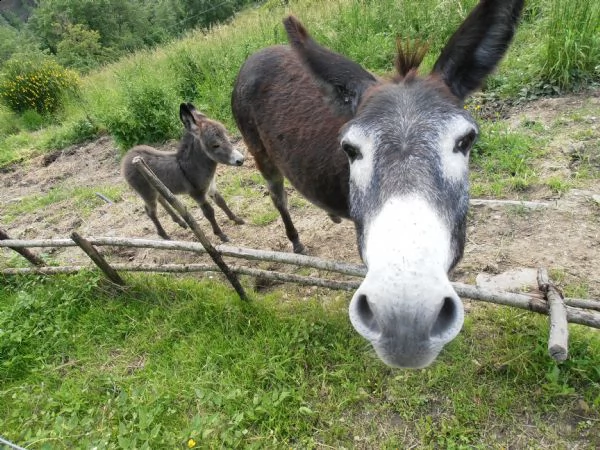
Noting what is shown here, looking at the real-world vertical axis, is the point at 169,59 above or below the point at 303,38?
below

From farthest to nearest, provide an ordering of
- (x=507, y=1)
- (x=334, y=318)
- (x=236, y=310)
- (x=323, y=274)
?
(x=323, y=274) < (x=236, y=310) < (x=334, y=318) < (x=507, y=1)

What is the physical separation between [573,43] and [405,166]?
4981 millimetres

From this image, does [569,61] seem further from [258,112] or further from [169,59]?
[169,59]

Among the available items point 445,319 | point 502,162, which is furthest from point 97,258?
point 502,162

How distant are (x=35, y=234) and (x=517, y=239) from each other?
663 centimetres

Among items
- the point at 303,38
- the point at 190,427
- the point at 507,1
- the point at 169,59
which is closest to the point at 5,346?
the point at 190,427

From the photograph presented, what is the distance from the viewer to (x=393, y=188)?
1.54m

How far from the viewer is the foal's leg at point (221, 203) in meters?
4.96

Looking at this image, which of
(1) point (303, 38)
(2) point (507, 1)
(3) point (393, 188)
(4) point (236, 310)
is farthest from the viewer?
(4) point (236, 310)

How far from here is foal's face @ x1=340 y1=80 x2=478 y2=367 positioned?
1.29 metres

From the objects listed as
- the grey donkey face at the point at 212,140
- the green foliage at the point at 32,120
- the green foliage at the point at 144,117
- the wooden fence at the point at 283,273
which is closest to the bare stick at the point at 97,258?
the wooden fence at the point at 283,273

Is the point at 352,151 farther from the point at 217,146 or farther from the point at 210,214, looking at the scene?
the point at 210,214

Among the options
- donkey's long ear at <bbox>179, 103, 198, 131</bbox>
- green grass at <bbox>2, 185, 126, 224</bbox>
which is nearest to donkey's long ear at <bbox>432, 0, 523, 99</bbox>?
donkey's long ear at <bbox>179, 103, 198, 131</bbox>

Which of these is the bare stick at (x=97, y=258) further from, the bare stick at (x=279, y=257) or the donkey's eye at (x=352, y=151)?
the donkey's eye at (x=352, y=151)
